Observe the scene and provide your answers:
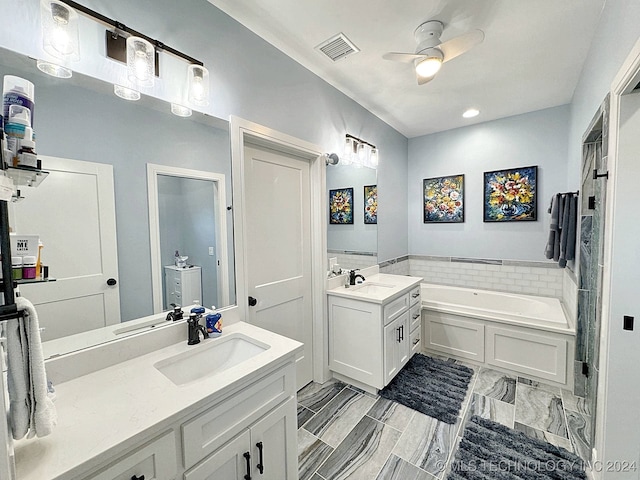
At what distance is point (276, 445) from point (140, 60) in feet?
6.37

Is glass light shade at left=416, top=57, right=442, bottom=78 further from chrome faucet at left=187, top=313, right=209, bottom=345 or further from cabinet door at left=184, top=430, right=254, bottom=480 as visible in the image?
cabinet door at left=184, top=430, right=254, bottom=480

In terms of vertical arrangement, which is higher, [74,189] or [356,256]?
[74,189]

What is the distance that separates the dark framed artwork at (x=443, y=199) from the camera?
12.4 feet

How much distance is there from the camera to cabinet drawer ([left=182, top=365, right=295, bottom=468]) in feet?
3.26

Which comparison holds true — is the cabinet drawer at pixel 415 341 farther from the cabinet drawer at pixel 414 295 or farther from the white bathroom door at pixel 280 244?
the white bathroom door at pixel 280 244

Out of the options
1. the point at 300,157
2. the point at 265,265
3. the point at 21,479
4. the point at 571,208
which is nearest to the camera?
the point at 21,479

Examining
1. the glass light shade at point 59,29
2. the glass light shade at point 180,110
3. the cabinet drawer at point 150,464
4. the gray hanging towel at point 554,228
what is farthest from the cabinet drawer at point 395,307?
the glass light shade at point 59,29

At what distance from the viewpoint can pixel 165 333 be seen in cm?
144

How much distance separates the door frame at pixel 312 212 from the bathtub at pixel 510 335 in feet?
4.49

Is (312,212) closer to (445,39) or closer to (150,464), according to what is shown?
(445,39)

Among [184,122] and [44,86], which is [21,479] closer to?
[44,86]

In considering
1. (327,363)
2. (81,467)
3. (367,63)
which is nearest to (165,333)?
(81,467)

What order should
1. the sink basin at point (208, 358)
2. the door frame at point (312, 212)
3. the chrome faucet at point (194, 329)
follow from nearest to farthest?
the sink basin at point (208, 358), the chrome faucet at point (194, 329), the door frame at point (312, 212)

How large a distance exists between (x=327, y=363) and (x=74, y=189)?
2302mm
